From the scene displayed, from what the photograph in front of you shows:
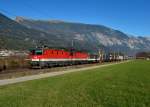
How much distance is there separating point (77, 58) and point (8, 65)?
2642 centimetres

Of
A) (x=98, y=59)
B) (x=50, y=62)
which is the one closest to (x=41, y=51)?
(x=50, y=62)

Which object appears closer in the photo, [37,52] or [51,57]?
[37,52]

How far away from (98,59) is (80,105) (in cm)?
9059

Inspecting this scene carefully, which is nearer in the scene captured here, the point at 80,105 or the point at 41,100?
the point at 80,105

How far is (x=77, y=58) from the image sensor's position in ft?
240

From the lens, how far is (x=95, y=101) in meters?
14.7

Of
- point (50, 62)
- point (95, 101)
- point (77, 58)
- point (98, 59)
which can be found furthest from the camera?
point (98, 59)

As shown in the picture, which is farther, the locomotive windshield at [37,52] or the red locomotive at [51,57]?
the locomotive windshield at [37,52]

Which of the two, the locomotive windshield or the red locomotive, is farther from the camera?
the locomotive windshield

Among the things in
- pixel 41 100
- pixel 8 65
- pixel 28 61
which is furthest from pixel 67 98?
pixel 28 61

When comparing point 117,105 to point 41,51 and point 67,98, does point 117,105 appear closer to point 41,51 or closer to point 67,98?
point 67,98

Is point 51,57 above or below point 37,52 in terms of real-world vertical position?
below

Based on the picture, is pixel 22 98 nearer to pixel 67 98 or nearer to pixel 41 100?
pixel 41 100

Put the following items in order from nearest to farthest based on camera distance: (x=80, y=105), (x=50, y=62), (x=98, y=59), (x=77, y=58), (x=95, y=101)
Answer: (x=80, y=105) < (x=95, y=101) < (x=50, y=62) < (x=77, y=58) < (x=98, y=59)
